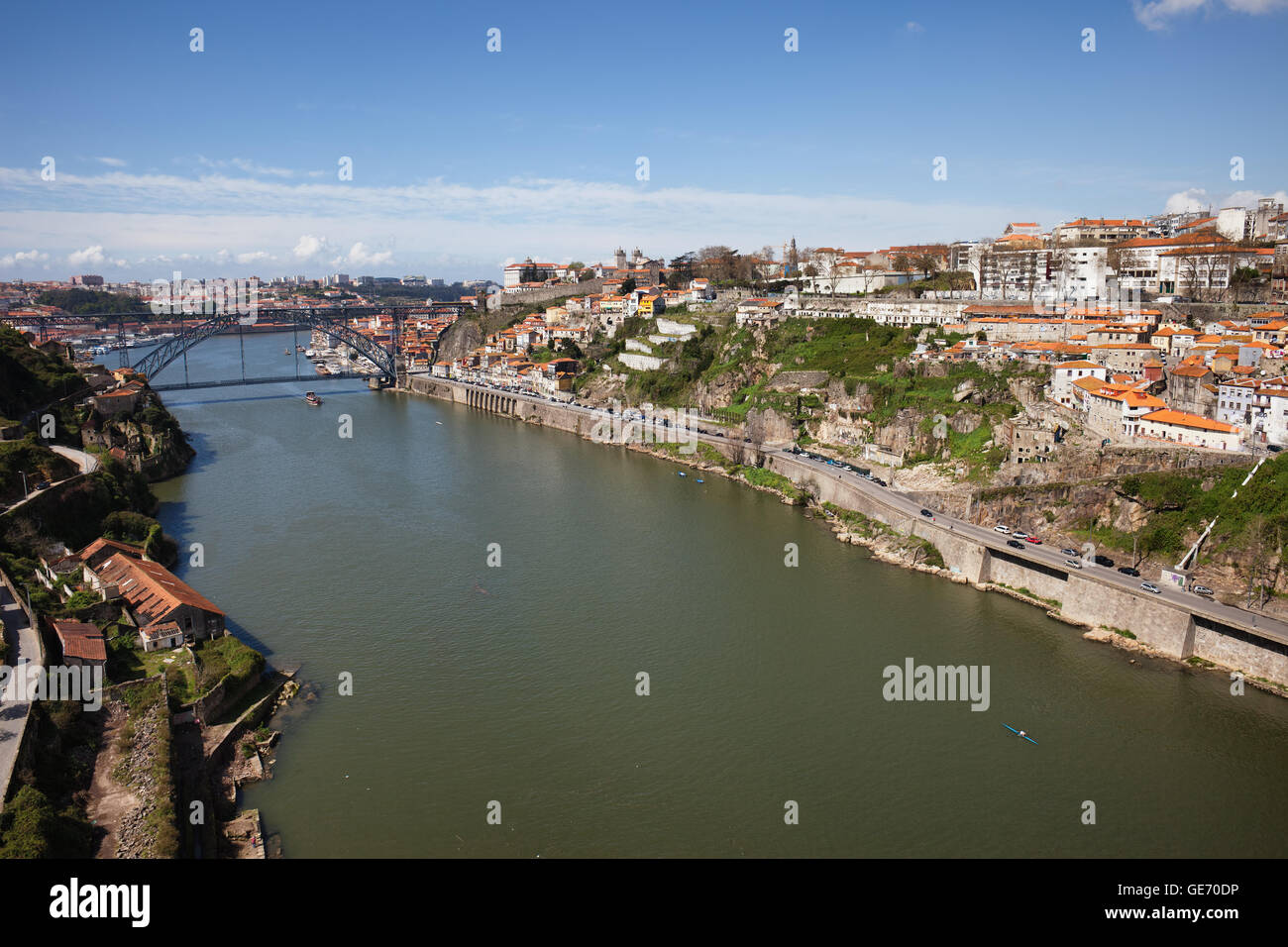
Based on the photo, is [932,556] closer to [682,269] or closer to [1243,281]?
[1243,281]

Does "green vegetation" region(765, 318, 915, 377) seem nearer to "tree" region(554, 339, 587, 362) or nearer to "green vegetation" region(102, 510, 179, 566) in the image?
"tree" region(554, 339, 587, 362)

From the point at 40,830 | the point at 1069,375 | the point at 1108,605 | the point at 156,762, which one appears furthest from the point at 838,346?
the point at 40,830

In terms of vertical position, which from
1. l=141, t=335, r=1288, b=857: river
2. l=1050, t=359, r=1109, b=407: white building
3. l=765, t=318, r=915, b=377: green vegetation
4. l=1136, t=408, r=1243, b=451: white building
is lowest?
l=141, t=335, r=1288, b=857: river

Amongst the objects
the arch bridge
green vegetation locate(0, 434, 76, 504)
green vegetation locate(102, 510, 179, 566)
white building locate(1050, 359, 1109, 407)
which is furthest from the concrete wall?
the arch bridge

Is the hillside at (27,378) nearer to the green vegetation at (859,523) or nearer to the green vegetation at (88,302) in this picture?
the green vegetation at (859,523)

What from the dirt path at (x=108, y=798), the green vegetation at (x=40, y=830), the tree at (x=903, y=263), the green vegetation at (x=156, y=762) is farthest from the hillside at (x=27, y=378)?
the tree at (x=903, y=263)

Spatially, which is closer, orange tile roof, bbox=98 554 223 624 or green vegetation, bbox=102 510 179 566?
orange tile roof, bbox=98 554 223 624
